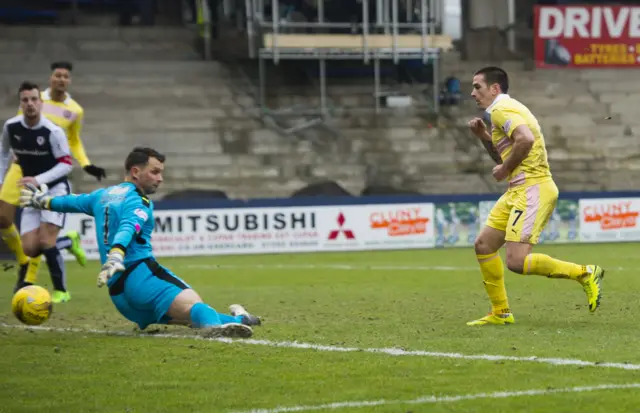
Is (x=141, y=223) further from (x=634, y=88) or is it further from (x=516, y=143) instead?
(x=634, y=88)

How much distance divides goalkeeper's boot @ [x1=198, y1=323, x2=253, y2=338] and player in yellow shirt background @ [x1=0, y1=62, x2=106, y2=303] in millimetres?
4720

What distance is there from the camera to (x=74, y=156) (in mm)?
15273

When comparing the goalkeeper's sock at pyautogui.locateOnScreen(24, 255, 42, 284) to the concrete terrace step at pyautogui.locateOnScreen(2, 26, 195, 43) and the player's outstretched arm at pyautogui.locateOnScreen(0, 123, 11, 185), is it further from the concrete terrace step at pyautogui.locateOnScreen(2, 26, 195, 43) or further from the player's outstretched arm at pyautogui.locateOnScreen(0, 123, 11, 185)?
the concrete terrace step at pyautogui.locateOnScreen(2, 26, 195, 43)

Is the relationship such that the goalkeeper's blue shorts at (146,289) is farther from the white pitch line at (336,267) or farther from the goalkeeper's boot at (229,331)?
the white pitch line at (336,267)

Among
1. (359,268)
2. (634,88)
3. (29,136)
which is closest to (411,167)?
(634,88)

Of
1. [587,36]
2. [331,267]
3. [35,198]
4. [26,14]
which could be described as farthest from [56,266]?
[587,36]

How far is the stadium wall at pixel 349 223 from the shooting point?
987 inches

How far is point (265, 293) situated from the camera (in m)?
15.3

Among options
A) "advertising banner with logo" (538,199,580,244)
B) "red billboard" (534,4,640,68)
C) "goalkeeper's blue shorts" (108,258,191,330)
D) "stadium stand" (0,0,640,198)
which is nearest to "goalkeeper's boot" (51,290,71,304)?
"goalkeeper's blue shorts" (108,258,191,330)

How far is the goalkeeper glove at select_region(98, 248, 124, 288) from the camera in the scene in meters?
8.73

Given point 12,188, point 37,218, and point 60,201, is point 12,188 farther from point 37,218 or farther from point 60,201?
point 60,201

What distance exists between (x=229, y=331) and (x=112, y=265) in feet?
3.74

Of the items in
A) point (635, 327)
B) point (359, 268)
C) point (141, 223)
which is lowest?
point (359, 268)

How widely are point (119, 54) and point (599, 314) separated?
23.9 m
